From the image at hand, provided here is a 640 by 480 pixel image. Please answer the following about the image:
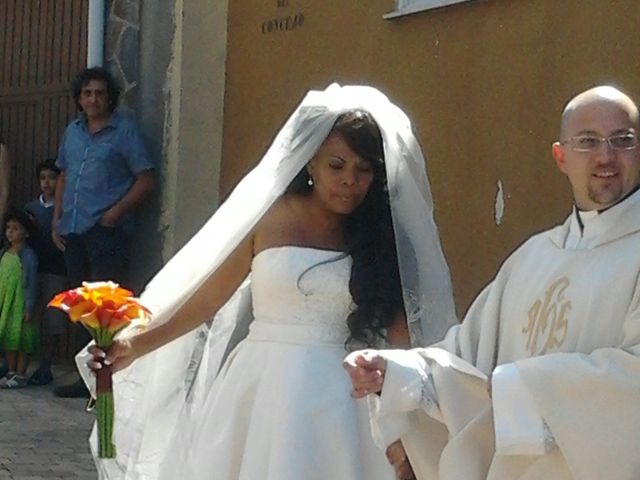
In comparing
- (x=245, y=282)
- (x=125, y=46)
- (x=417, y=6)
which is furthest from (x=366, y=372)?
(x=125, y=46)

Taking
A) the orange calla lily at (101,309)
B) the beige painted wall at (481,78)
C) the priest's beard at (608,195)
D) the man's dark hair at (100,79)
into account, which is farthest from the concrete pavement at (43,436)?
the priest's beard at (608,195)

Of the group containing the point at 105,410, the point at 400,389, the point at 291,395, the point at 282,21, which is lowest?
the point at 105,410

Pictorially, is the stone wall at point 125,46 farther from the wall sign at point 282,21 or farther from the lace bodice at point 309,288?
the lace bodice at point 309,288

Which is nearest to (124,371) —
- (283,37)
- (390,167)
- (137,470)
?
(137,470)

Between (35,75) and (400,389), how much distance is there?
8682 millimetres

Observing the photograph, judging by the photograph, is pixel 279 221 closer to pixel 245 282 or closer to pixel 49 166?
pixel 245 282

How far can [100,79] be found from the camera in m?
10.0

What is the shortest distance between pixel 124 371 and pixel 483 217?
2452 millimetres

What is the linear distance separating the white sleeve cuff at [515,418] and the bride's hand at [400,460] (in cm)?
50

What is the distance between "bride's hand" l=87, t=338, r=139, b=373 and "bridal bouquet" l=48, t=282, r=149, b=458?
0.02 meters

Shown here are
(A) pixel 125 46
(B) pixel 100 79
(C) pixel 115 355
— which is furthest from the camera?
(A) pixel 125 46

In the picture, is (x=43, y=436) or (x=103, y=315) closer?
(x=103, y=315)

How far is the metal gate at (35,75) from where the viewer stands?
1159 centimetres

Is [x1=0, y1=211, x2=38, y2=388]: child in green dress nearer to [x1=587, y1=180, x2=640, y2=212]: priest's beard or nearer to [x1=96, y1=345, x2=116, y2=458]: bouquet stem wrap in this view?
[x1=96, y1=345, x2=116, y2=458]: bouquet stem wrap
